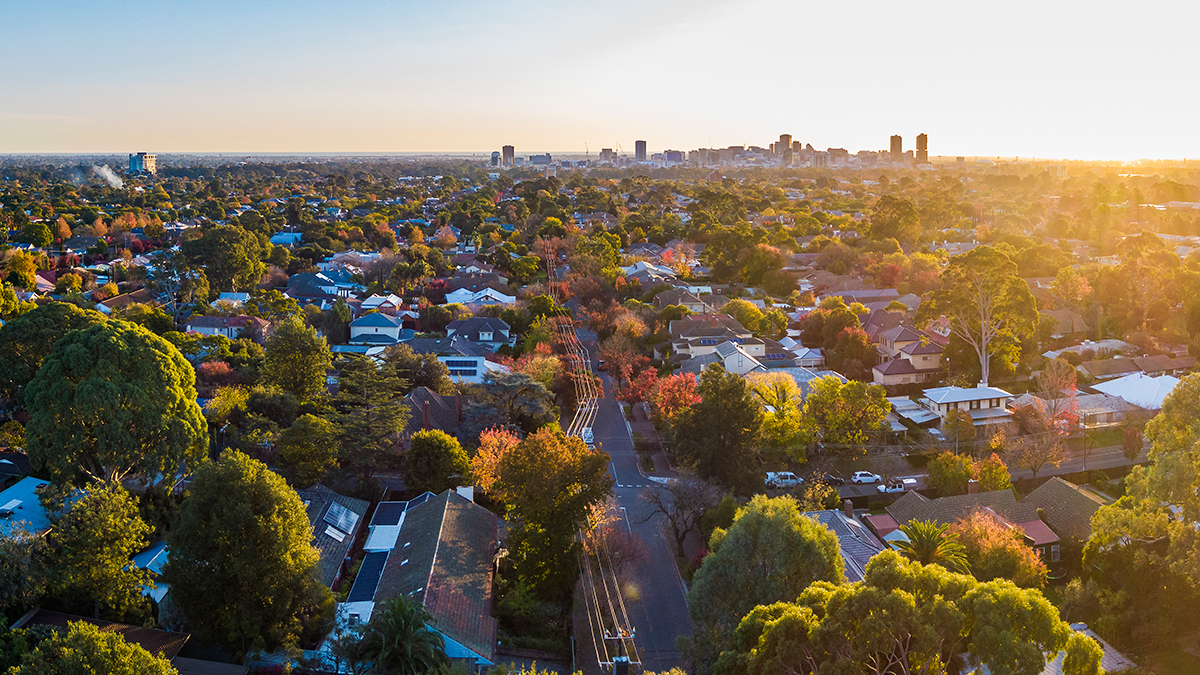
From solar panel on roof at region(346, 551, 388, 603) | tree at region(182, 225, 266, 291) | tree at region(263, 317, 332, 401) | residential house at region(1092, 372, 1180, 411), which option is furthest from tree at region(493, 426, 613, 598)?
tree at region(182, 225, 266, 291)

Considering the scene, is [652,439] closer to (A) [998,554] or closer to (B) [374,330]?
(A) [998,554]

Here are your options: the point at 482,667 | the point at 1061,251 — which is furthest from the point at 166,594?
the point at 1061,251

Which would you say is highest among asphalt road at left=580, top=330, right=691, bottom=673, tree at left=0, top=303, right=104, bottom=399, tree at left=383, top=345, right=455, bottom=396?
tree at left=0, top=303, right=104, bottom=399

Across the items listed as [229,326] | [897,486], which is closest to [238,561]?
[897,486]

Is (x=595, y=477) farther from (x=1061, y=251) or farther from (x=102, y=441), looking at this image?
(x=1061, y=251)

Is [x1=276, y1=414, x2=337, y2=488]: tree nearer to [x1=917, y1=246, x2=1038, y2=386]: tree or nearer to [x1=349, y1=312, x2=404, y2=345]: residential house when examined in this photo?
[x1=349, y1=312, x2=404, y2=345]: residential house

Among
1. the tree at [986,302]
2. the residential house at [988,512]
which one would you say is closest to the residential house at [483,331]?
the tree at [986,302]

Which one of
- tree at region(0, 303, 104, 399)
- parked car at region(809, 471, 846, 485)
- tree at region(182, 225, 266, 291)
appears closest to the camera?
tree at region(0, 303, 104, 399)

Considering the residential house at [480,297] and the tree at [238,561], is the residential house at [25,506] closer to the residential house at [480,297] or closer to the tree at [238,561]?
the tree at [238,561]
